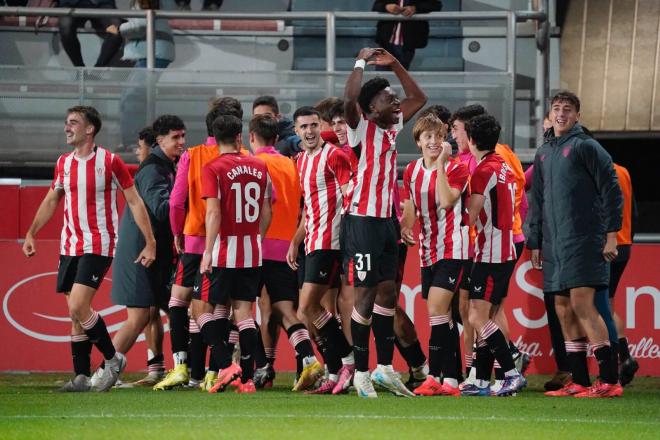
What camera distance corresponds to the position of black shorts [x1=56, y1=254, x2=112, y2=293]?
379 inches

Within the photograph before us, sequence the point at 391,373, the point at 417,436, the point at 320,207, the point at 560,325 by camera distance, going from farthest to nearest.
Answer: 1. the point at 560,325
2. the point at 320,207
3. the point at 391,373
4. the point at 417,436


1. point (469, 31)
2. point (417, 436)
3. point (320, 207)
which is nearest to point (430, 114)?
Result: point (320, 207)

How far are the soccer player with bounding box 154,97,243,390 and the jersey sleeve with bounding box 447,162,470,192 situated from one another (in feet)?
5.80

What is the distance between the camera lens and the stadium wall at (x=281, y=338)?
11836 millimetres

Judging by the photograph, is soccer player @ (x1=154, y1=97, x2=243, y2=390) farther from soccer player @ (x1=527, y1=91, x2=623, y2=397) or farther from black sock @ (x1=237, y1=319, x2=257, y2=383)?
soccer player @ (x1=527, y1=91, x2=623, y2=397)

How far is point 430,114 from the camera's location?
9.74 m

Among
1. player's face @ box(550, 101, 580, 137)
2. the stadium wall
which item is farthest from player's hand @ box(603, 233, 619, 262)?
the stadium wall

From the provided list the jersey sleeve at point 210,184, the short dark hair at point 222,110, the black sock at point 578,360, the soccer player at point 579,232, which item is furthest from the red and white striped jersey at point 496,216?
the short dark hair at point 222,110

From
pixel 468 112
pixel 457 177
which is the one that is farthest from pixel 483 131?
pixel 468 112

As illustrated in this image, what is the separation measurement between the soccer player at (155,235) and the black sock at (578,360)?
10.8ft

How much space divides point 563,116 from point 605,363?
5.77 ft

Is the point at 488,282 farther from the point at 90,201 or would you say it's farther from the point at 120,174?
the point at 90,201

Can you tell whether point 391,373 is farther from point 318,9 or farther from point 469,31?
point 318,9

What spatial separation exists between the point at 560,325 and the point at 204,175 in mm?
3114
